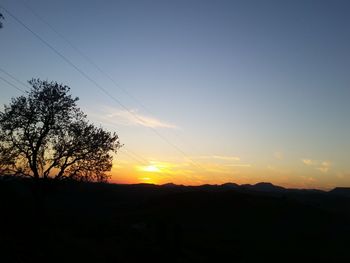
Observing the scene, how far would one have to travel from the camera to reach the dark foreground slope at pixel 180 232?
25.8 m

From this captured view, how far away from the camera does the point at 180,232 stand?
3912 cm

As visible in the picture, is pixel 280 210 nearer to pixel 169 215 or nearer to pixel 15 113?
pixel 169 215

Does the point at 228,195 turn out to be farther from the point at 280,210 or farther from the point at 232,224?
the point at 232,224

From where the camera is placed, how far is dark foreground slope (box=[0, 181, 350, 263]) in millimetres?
25844

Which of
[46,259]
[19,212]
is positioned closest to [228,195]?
[19,212]

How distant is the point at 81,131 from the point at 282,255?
31.1 metres

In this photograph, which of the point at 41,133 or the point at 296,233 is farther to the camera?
the point at 296,233

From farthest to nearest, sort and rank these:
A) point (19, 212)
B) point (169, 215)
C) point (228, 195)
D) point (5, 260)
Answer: point (228, 195) → point (169, 215) → point (19, 212) → point (5, 260)

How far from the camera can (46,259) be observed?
2159 cm

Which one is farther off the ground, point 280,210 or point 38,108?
point 38,108

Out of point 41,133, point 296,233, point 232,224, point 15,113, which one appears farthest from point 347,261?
point 15,113

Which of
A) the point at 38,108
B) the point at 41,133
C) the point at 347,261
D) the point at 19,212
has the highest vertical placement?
the point at 38,108

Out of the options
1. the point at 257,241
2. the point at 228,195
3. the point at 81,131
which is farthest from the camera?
the point at 228,195

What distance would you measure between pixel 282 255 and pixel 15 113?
127 feet
